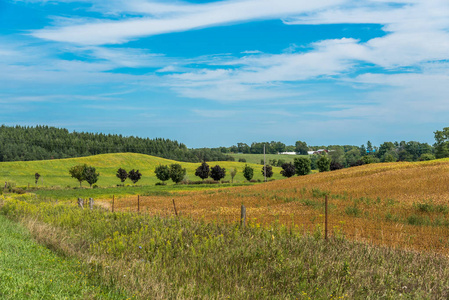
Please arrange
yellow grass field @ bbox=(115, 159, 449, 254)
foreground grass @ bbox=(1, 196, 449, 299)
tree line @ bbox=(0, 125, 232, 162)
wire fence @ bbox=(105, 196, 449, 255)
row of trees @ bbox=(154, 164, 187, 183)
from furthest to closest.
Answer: tree line @ bbox=(0, 125, 232, 162) → row of trees @ bbox=(154, 164, 187, 183) → yellow grass field @ bbox=(115, 159, 449, 254) → wire fence @ bbox=(105, 196, 449, 255) → foreground grass @ bbox=(1, 196, 449, 299)

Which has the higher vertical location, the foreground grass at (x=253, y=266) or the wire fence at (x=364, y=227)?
the foreground grass at (x=253, y=266)

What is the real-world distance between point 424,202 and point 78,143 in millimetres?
180454

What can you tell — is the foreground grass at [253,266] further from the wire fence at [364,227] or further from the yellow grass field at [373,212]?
the yellow grass field at [373,212]

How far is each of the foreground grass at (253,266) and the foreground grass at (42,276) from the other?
432mm

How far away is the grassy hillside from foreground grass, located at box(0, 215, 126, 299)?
8217 centimetres

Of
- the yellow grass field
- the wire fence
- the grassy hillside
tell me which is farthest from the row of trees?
the wire fence

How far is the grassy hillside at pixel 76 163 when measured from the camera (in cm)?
9341

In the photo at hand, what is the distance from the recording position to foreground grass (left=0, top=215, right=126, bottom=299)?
6734 millimetres

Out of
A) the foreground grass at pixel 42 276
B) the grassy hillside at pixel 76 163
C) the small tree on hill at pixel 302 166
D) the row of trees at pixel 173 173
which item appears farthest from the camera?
the small tree on hill at pixel 302 166

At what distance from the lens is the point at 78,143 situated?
18300 cm

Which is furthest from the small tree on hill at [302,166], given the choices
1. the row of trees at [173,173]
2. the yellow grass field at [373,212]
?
the yellow grass field at [373,212]

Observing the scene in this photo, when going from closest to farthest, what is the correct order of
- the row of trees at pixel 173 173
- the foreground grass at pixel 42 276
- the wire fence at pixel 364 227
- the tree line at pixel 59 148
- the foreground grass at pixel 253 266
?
the foreground grass at pixel 42 276 < the foreground grass at pixel 253 266 < the wire fence at pixel 364 227 < the row of trees at pixel 173 173 < the tree line at pixel 59 148

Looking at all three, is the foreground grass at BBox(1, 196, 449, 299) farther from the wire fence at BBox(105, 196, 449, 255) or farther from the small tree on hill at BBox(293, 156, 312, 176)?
the small tree on hill at BBox(293, 156, 312, 176)

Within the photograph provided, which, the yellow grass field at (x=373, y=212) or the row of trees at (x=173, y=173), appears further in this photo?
the row of trees at (x=173, y=173)
